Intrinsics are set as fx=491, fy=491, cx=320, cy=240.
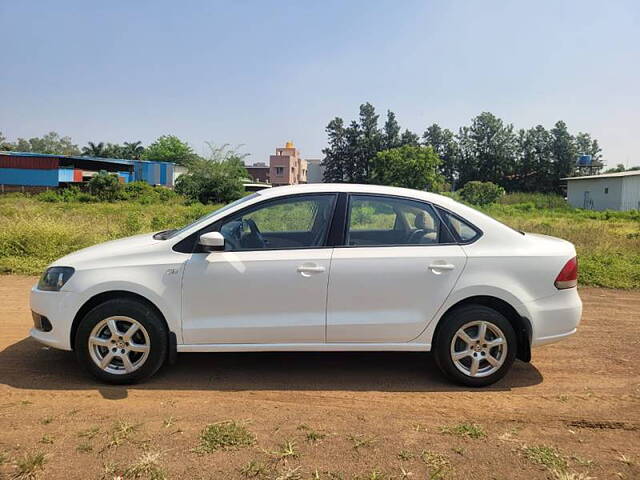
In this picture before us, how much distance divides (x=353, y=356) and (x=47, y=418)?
102 inches

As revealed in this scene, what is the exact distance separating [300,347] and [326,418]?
676 millimetres

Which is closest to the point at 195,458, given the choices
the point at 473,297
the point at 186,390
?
the point at 186,390

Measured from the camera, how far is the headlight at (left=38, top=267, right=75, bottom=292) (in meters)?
3.91

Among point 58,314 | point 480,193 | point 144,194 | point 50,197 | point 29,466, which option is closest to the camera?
point 29,466

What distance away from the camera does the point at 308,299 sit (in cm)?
387

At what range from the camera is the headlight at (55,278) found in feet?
12.8

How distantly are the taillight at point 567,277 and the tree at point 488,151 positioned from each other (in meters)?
77.9

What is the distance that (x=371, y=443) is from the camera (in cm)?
307

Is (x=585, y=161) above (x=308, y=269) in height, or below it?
above

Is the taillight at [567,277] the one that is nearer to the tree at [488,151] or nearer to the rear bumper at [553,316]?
the rear bumper at [553,316]

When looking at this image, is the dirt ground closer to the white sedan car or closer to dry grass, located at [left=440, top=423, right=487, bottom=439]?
dry grass, located at [left=440, top=423, right=487, bottom=439]

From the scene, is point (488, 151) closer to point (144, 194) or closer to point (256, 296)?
A: point (144, 194)

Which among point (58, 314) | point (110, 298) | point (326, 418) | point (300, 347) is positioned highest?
point (110, 298)

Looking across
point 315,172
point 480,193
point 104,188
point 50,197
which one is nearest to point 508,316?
point 480,193
